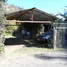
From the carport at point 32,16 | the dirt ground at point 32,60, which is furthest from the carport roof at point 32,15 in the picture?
the dirt ground at point 32,60

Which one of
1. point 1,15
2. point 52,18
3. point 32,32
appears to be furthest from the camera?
point 32,32

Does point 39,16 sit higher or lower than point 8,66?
higher

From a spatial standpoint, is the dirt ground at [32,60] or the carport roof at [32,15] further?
the carport roof at [32,15]

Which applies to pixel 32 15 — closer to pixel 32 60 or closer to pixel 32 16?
pixel 32 16

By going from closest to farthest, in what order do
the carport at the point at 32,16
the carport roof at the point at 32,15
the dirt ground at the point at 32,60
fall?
the dirt ground at the point at 32,60 → the carport at the point at 32,16 → the carport roof at the point at 32,15

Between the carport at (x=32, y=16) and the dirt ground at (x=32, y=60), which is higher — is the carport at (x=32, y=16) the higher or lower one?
the higher one

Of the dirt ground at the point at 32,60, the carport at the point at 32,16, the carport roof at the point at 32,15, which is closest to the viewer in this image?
the dirt ground at the point at 32,60

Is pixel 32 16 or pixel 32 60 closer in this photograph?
pixel 32 60

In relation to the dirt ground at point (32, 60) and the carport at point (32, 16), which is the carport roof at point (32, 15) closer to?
the carport at point (32, 16)

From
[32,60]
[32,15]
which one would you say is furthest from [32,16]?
[32,60]

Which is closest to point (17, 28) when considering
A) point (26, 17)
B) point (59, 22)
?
point (26, 17)

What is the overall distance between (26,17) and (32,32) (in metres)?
6.45

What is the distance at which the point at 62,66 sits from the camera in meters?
10.9

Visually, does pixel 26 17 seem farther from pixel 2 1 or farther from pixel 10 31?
pixel 2 1
